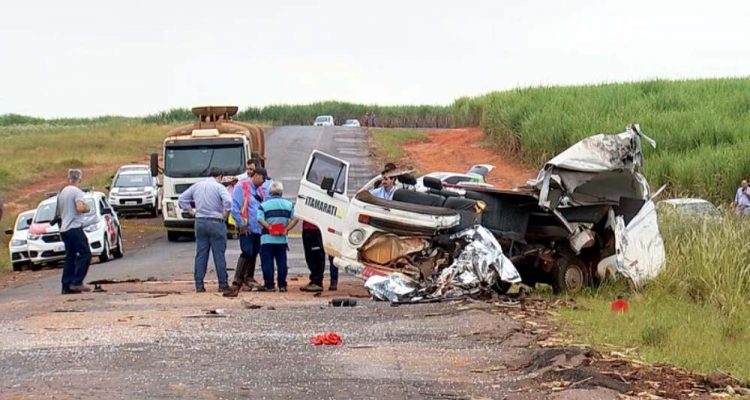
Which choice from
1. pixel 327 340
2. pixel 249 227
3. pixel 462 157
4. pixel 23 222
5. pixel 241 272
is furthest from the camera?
pixel 462 157

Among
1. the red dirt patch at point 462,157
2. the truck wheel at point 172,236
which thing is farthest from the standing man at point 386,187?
the red dirt patch at point 462,157

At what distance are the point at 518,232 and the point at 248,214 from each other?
12.1 feet

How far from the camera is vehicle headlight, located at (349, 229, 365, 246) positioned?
14.6m

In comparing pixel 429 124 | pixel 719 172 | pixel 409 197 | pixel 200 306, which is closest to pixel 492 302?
pixel 409 197

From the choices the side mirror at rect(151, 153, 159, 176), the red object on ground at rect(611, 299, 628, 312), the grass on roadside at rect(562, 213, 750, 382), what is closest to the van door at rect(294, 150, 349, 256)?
the grass on roadside at rect(562, 213, 750, 382)

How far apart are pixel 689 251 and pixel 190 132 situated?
647 inches

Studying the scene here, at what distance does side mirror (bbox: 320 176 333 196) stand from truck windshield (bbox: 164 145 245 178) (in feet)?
41.3

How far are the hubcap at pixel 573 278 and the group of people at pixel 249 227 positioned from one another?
3.38m

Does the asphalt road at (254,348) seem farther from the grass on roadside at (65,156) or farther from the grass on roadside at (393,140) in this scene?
the grass on roadside at (393,140)

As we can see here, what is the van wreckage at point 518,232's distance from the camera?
13.9 meters

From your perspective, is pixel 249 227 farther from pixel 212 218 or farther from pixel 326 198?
pixel 326 198

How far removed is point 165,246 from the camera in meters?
27.5

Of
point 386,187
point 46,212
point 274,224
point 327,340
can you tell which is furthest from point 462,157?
point 327,340

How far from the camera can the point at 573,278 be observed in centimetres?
1452
